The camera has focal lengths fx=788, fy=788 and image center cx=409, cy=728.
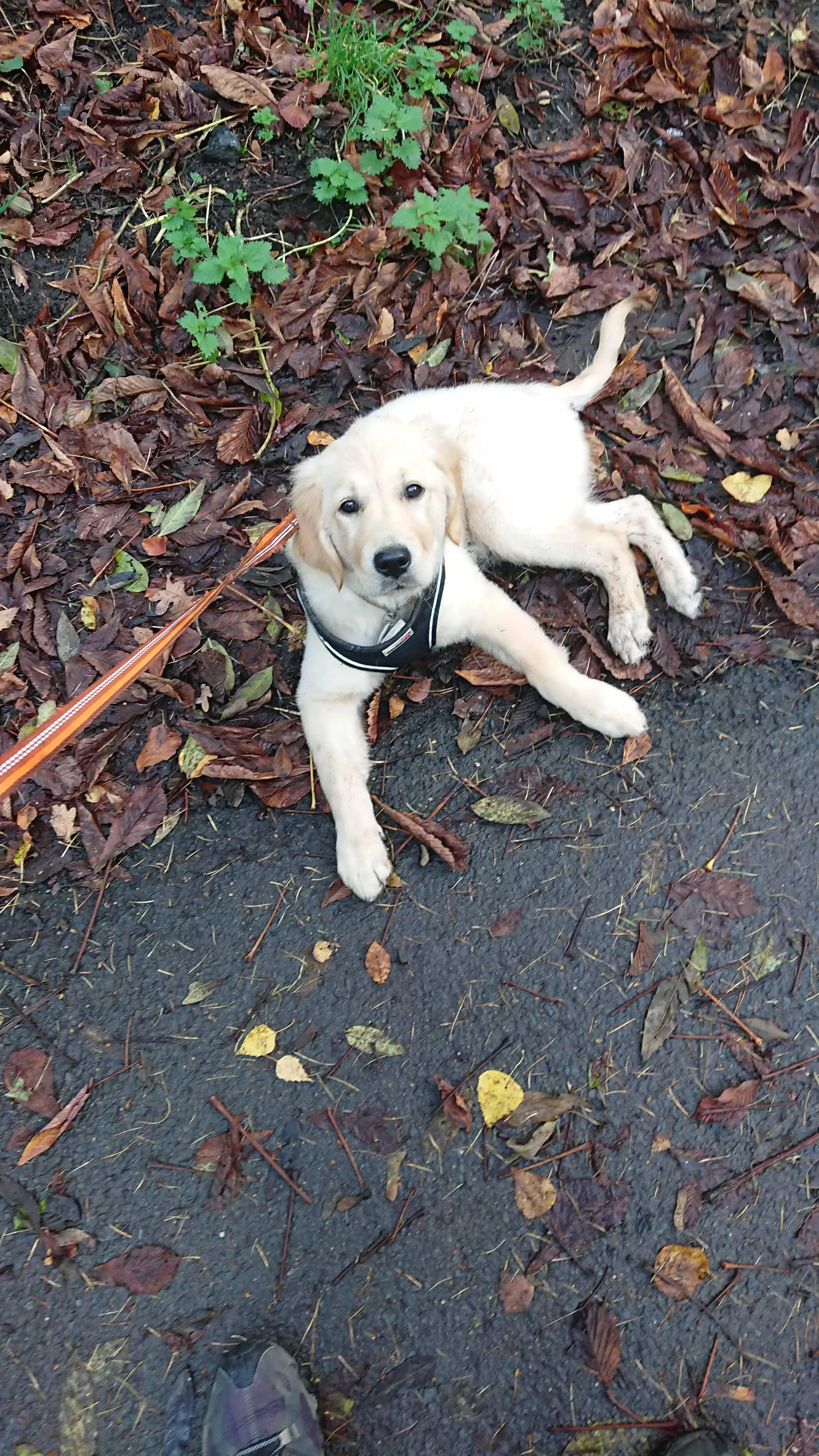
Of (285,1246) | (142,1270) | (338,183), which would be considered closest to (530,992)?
(285,1246)

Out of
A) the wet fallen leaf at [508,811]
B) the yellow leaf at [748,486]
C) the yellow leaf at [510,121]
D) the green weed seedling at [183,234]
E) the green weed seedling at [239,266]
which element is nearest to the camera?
the wet fallen leaf at [508,811]

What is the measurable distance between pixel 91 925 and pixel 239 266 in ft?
7.90

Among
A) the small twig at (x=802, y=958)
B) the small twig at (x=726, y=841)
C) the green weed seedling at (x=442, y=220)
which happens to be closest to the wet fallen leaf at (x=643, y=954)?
the small twig at (x=726, y=841)

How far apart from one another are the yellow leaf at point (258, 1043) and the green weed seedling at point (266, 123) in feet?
11.0

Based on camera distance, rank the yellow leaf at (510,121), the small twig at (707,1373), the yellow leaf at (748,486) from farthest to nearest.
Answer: the yellow leaf at (510,121)
the yellow leaf at (748,486)
the small twig at (707,1373)

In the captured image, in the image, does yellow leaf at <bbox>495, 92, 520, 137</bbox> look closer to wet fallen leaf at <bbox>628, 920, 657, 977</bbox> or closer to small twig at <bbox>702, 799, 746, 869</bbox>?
small twig at <bbox>702, 799, 746, 869</bbox>

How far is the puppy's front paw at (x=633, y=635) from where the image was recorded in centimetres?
256

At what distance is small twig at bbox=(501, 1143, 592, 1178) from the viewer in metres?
2.10

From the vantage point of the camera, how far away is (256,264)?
2.95 m

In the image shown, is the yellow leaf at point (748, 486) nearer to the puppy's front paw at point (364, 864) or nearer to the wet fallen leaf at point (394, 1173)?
the puppy's front paw at point (364, 864)

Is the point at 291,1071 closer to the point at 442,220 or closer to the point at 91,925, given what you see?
the point at 91,925

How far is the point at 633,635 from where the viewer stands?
2.56m

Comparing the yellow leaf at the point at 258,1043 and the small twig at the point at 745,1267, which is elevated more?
the yellow leaf at the point at 258,1043

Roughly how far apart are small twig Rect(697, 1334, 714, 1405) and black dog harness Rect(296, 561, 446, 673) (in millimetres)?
1935
